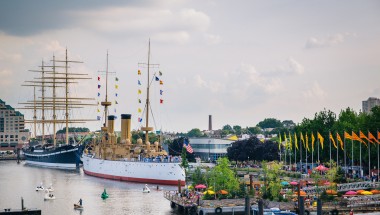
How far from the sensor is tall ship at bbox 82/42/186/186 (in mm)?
124875

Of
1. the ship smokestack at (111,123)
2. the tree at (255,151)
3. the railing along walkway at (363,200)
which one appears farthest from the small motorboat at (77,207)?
the tree at (255,151)

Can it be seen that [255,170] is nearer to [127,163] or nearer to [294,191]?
[127,163]

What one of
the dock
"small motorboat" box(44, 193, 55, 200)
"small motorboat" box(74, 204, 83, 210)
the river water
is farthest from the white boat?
the dock

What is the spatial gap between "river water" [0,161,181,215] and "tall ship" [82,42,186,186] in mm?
2840

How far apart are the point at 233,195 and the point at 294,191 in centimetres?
770

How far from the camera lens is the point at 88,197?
102 metres

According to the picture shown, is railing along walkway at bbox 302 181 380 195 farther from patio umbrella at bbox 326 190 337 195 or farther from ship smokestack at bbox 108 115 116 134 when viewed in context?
ship smokestack at bbox 108 115 116 134

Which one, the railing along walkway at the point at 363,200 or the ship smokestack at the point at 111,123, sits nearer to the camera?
the railing along walkway at the point at 363,200

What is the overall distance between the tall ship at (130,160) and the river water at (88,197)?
2.84 meters

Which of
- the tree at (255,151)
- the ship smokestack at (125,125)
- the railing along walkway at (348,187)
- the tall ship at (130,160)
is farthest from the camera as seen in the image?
the tree at (255,151)

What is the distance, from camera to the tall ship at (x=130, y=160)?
12488cm

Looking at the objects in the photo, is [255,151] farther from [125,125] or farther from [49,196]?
[49,196]

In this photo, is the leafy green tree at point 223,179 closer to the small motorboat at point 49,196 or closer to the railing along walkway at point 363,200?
the railing along walkway at point 363,200

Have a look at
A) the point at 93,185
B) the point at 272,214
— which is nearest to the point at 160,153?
the point at 93,185
